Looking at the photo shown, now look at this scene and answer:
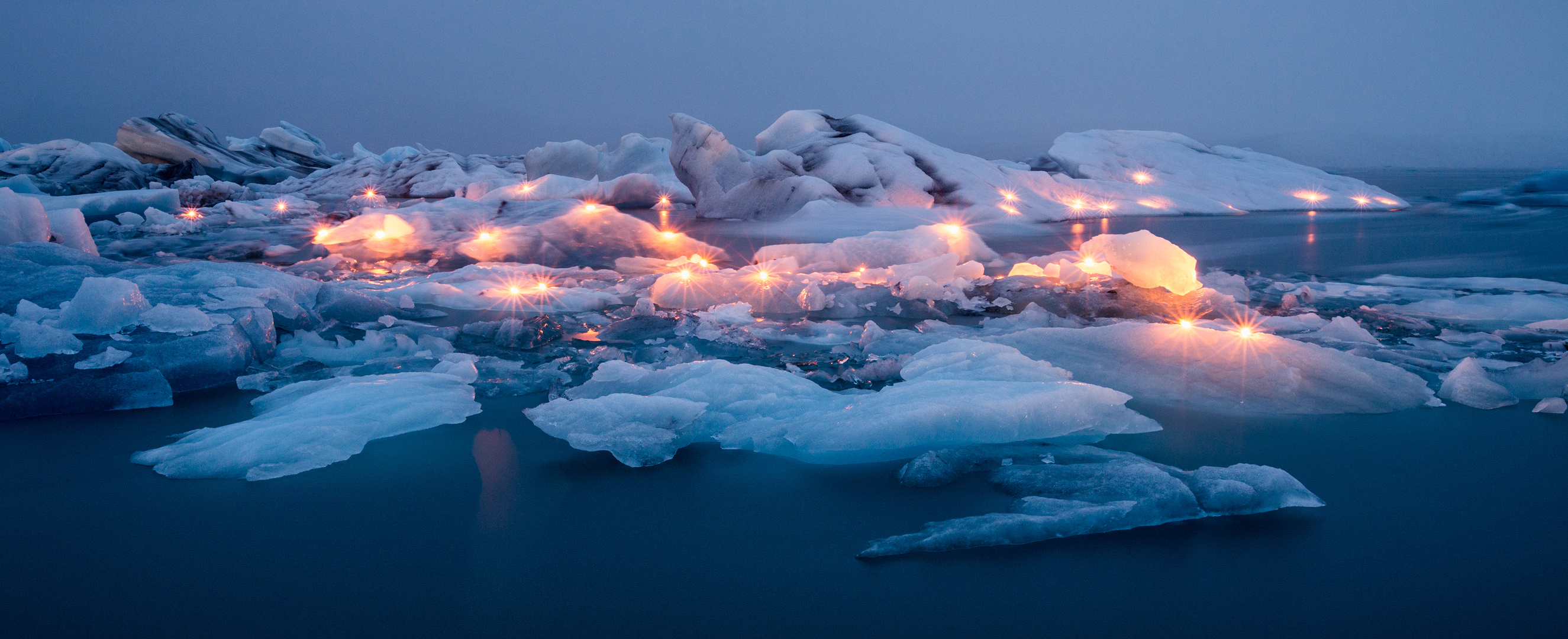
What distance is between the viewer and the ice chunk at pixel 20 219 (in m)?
5.44

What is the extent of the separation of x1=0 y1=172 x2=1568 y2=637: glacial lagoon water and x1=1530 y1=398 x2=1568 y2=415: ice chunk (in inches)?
4.3

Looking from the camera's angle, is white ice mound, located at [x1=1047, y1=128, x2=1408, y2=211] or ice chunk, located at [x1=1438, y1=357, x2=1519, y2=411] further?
white ice mound, located at [x1=1047, y1=128, x2=1408, y2=211]

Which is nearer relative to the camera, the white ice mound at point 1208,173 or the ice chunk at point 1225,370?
the ice chunk at point 1225,370

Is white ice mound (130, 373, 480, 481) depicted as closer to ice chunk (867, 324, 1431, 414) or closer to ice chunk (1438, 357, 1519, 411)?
ice chunk (867, 324, 1431, 414)

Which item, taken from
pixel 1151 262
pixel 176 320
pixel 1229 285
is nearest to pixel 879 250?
pixel 1151 262

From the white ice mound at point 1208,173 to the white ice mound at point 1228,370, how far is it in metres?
14.0

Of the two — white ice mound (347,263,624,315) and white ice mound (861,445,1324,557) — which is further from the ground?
white ice mound (347,263,624,315)

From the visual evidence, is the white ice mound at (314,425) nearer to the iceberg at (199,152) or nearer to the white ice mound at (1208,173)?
the white ice mound at (1208,173)

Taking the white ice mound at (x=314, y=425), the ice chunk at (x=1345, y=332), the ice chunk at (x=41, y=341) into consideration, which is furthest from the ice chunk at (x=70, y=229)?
the ice chunk at (x=1345, y=332)

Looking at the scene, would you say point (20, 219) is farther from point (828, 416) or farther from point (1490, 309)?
point (1490, 309)

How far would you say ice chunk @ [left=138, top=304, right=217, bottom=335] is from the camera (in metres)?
3.57

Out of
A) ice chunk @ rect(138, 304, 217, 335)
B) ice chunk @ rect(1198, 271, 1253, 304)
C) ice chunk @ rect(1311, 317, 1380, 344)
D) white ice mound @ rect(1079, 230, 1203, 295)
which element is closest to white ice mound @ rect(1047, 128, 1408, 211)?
ice chunk @ rect(1198, 271, 1253, 304)

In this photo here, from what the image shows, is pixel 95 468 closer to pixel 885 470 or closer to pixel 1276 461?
pixel 885 470

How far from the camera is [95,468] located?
2.45 metres
